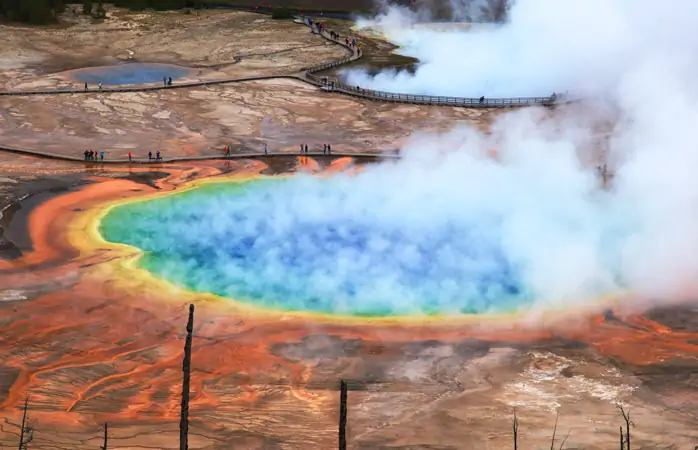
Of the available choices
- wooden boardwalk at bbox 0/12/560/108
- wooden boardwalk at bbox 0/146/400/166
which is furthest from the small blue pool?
wooden boardwalk at bbox 0/146/400/166

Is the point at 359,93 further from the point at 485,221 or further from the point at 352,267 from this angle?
the point at 352,267

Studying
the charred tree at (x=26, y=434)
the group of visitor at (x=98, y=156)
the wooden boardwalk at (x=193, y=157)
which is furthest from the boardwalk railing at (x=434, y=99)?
the charred tree at (x=26, y=434)

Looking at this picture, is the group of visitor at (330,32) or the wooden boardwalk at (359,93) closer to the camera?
the wooden boardwalk at (359,93)

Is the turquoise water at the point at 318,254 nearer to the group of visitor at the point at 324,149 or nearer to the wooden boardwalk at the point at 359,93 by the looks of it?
the group of visitor at the point at 324,149

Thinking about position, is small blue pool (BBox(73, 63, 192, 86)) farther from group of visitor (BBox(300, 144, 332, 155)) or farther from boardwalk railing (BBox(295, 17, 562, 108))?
group of visitor (BBox(300, 144, 332, 155))

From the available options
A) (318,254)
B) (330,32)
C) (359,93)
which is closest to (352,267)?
(318,254)

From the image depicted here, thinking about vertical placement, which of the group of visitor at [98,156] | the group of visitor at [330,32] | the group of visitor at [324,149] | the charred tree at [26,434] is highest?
the group of visitor at [330,32]

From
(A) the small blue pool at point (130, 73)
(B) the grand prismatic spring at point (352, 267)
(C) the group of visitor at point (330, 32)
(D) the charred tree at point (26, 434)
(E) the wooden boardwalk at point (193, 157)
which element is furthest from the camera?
(C) the group of visitor at point (330, 32)
